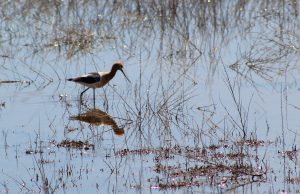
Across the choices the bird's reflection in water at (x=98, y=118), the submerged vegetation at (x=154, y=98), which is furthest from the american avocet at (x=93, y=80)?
the bird's reflection in water at (x=98, y=118)

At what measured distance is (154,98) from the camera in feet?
35.8

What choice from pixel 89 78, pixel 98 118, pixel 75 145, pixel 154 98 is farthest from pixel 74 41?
pixel 75 145

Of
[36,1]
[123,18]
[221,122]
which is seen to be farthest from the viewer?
[36,1]

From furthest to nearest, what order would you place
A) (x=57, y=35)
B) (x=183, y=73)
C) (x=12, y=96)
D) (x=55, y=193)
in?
(x=57, y=35) < (x=183, y=73) < (x=12, y=96) < (x=55, y=193)

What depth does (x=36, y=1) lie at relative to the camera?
1720 centimetres

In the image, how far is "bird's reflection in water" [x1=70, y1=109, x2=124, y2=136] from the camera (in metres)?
9.94

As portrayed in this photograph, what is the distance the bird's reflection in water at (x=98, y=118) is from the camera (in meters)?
9.94

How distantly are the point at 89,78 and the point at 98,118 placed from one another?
1.25 metres

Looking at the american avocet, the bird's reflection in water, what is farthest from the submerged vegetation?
the american avocet

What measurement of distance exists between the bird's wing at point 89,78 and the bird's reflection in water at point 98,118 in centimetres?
79

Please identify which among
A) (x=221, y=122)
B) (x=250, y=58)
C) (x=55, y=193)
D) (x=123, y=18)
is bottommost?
(x=55, y=193)

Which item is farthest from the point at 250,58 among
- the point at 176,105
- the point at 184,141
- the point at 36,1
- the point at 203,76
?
the point at 36,1

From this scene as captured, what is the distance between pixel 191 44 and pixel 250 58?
1.29 metres

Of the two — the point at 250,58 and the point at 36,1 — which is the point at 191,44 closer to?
the point at 250,58
